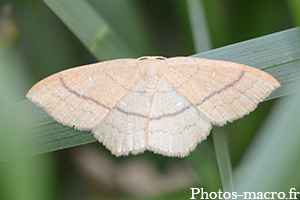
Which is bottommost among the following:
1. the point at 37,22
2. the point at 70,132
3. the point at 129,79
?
the point at 70,132

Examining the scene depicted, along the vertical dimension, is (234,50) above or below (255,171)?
above

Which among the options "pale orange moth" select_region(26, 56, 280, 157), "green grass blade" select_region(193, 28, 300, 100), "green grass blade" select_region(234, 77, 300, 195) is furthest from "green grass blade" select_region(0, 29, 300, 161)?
"green grass blade" select_region(234, 77, 300, 195)

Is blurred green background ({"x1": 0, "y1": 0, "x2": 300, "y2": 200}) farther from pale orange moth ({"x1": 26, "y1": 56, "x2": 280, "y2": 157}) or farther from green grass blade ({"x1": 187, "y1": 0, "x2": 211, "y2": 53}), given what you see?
pale orange moth ({"x1": 26, "y1": 56, "x2": 280, "y2": 157})

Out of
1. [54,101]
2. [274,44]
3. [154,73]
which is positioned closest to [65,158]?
[54,101]

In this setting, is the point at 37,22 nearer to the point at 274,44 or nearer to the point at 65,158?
the point at 65,158

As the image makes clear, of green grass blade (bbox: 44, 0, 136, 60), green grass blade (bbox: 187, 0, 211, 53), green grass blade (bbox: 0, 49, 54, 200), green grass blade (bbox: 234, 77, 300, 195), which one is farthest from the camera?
green grass blade (bbox: 187, 0, 211, 53)

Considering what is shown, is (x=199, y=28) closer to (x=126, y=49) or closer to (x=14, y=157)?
(x=126, y=49)

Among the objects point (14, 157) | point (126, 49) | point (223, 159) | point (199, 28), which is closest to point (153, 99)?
point (126, 49)

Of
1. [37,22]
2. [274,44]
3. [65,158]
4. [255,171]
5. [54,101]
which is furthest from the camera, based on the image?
[37,22]
